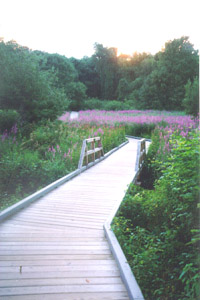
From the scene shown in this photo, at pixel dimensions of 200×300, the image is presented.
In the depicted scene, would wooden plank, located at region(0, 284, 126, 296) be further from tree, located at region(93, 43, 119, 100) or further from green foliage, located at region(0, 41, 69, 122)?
tree, located at region(93, 43, 119, 100)

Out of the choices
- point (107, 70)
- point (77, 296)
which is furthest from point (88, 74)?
point (77, 296)

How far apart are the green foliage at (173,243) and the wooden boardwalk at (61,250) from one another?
40 cm

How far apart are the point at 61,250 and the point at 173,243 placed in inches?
59.7

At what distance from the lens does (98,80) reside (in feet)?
167

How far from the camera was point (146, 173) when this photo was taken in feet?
33.2

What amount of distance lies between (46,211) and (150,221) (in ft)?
6.38

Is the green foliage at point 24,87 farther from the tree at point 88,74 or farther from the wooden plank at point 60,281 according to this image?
the tree at point 88,74

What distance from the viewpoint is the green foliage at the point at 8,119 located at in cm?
1338

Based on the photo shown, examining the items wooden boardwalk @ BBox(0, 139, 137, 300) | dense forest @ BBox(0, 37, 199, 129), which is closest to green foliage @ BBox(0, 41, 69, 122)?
dense forest @ BBox(0, 37, 199, 129)

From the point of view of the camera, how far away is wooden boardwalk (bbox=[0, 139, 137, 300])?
304cm

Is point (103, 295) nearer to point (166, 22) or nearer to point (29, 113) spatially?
point (166, 22)

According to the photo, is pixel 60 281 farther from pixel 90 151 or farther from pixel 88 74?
pixel 88 74

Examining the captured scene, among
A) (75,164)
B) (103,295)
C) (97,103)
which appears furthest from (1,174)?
(97,103)

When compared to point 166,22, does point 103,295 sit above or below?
below
